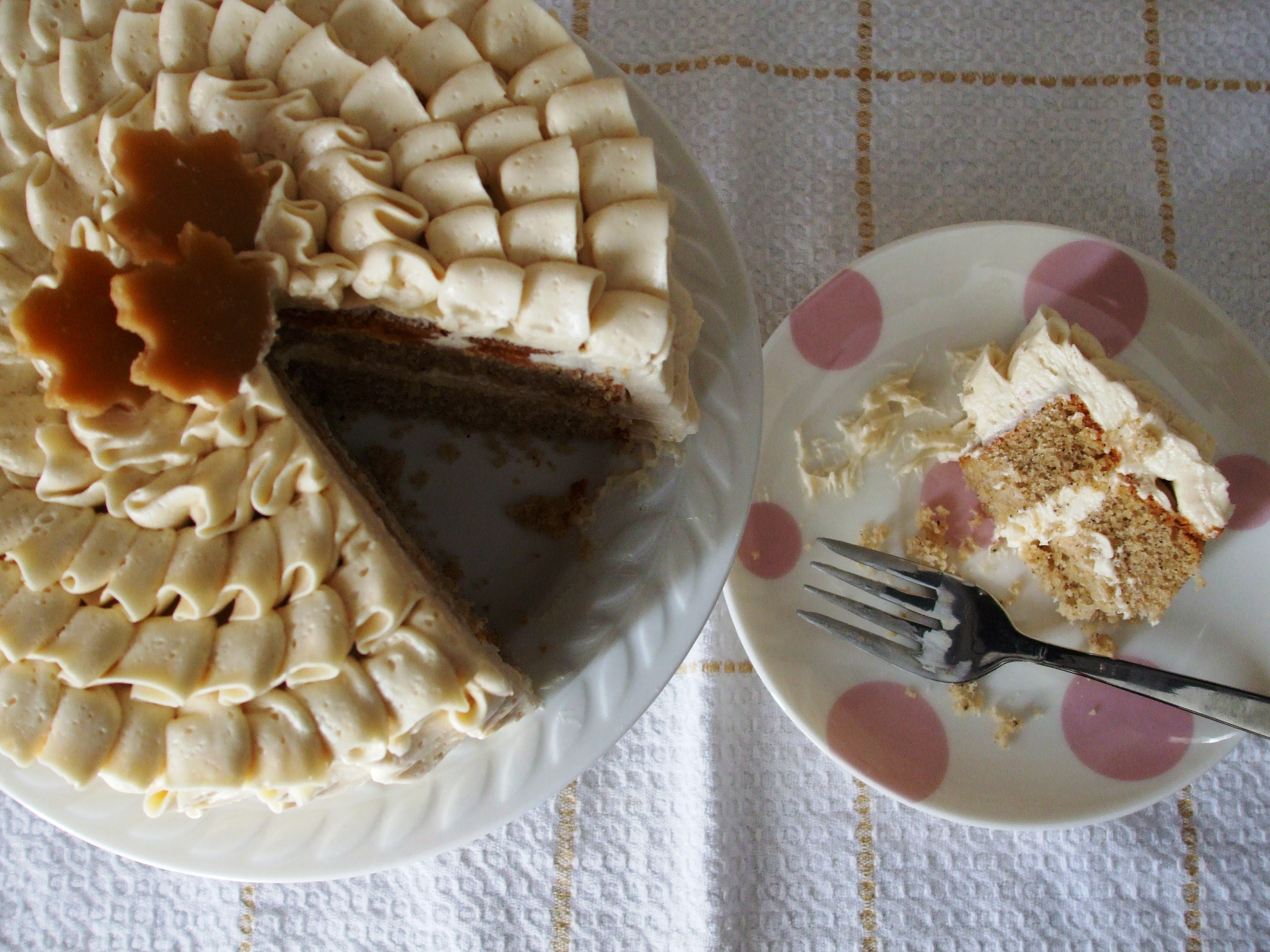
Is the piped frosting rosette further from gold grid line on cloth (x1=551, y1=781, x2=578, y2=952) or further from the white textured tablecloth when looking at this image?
gold grid line on cloth (x1=551, y1=781, x2=578, y2=952)

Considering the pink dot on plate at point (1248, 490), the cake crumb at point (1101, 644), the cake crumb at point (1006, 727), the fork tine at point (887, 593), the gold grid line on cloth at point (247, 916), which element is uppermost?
the pink dot on plate at point (1248, 490)

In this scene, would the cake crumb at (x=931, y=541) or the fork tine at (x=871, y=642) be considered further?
the cake crumb at (x=931, y=541)

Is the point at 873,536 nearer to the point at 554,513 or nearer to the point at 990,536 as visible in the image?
the point at 990,536

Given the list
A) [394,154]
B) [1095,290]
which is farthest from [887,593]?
[394,154]

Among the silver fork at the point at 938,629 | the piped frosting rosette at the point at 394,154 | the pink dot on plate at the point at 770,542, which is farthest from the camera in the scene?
the pink dot on plate at the point at 770,542

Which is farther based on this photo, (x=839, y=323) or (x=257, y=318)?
(x=839, y=323)

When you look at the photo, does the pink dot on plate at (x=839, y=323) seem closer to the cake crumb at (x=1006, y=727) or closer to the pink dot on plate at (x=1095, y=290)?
the pink dot on plate at (x=1095, y=290)

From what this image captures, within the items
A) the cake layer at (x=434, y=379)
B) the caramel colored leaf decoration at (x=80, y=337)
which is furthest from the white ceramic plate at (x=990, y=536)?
the caramel colored leaf decoration at (x=80, y=337)

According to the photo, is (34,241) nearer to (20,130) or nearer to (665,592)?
(20,130)
